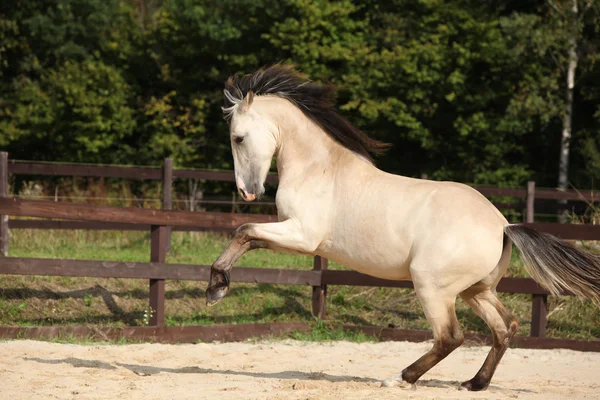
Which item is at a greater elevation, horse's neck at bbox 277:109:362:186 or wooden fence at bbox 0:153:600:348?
horse's neck at bbox 277:109:362:186

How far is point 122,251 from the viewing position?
12.4m

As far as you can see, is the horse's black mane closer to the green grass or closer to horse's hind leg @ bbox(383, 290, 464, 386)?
horse's hind leg @ bbox(383, 290, 464, 386)

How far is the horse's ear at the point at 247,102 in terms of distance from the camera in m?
6.39

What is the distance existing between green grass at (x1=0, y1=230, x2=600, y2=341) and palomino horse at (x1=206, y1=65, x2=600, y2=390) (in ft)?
9.40

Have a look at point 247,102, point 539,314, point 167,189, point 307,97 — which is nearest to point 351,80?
point 167,189

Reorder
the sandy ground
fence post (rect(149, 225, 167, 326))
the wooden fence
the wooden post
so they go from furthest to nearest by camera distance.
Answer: the wooden post → fence post (rect(149, 225, 167, 326)) → the wooden fence → the sandy ground

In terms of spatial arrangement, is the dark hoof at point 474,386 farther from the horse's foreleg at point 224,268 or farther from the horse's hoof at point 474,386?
the horse's foreleg at point 224,268

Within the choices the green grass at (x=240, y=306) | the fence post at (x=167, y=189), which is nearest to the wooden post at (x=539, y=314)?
A: the green grass at (x=240, y=306)

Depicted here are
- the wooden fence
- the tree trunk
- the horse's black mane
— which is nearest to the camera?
the horse's black mane

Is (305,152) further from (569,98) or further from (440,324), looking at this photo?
(569,98)

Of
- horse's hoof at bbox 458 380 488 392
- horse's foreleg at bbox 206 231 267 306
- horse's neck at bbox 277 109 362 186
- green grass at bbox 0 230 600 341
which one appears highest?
horse's neck at bbox 277 109 362 186

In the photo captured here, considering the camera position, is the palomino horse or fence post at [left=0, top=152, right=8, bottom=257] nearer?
the palomino horse

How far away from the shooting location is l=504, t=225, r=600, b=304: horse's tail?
591cm

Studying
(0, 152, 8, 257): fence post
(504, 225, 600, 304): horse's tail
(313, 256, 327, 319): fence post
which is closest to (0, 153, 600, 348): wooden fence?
(313, 256, 327, 319): fence post
